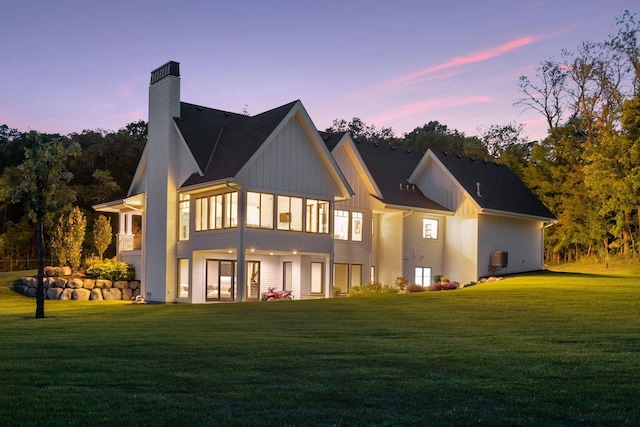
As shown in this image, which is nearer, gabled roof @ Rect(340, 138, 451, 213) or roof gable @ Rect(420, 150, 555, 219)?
gabled roof @ Rect(340, 138, 451, 213)

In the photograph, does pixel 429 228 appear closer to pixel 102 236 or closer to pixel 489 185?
pixel 489 185

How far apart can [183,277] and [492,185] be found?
62.4ft

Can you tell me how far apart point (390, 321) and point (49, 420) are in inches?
470

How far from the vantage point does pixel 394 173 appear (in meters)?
39.8

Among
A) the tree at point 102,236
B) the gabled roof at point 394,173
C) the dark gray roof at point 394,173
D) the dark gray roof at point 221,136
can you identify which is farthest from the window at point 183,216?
the dark gray roof at point 394,173

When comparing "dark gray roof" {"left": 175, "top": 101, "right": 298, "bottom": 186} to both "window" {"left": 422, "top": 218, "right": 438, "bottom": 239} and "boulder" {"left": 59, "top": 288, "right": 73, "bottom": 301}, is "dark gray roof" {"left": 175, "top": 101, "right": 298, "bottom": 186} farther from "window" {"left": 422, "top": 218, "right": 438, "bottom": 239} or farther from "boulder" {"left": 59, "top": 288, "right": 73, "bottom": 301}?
"window" {"left": 422, "top": 218, "right": 438, "bottom": 239}

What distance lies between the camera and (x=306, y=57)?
31672 millimetres

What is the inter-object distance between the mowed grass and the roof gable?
19.0 m

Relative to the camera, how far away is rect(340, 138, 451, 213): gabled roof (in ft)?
123

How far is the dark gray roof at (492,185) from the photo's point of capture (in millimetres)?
39156

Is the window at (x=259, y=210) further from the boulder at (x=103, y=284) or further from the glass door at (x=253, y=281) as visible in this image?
the boulder at (x=103, y=284)

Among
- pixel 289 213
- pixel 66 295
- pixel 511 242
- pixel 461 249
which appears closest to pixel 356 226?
pixel 289 213

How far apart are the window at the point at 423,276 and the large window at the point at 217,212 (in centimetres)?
1213

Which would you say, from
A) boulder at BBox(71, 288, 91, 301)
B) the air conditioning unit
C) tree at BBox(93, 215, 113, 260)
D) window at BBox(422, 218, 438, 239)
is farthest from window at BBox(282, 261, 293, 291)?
the air conditioning unit
